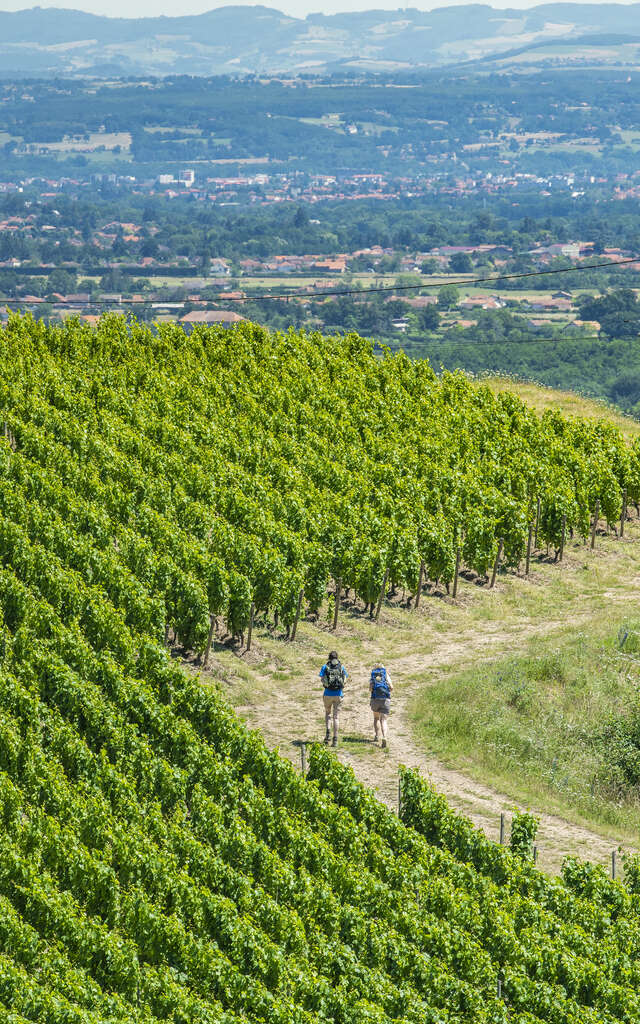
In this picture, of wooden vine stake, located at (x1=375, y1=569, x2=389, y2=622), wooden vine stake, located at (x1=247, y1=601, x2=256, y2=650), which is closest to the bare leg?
wooden vine stake, located at (x1=247, y1=601, x2=256, y2=650)

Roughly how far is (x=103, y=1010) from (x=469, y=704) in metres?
13.2

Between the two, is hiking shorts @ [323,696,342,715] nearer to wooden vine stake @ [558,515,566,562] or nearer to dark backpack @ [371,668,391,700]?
dark backpack @ [371,668,391,700]

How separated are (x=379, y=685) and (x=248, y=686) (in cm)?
394

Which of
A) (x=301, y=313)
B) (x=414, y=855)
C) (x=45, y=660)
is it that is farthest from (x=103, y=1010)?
(x=301, y=313)

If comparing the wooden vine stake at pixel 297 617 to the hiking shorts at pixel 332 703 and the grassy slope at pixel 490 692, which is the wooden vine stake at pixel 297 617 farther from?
the hiking shorts at pixel 332 703

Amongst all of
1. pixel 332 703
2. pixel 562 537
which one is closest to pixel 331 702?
pixel 332 703

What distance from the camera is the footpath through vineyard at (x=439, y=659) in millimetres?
25109

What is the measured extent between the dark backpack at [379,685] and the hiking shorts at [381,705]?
1.5 inches

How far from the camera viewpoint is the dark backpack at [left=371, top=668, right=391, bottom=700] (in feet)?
86.3

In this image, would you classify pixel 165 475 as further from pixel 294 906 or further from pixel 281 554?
pixel 294 906

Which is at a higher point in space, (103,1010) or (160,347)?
(160,347)

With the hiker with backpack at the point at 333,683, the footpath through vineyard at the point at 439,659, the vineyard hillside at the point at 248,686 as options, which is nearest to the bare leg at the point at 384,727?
the footpath through vineyard at the point at 439,659

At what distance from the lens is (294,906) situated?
20.0 metres

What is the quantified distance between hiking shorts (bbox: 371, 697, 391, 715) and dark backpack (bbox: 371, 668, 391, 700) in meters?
0.04
